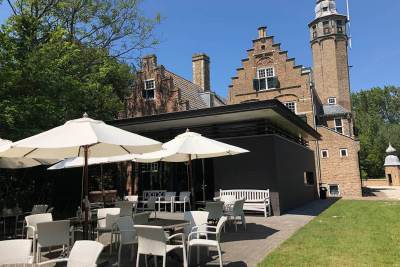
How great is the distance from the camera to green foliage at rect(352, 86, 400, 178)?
5078 cm

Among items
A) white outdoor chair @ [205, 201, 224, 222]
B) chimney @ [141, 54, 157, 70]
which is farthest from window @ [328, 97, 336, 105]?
white outdoor chair @ [205, 201, 224, 222]

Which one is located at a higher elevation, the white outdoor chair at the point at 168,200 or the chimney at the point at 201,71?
the chimney at the point at 201,71

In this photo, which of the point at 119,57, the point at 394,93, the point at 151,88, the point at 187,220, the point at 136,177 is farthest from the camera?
the point at 394,93

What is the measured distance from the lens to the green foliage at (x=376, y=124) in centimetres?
5078

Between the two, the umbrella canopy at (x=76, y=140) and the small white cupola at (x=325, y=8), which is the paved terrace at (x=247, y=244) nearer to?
the umbrella canopy at (x=76, y=140)

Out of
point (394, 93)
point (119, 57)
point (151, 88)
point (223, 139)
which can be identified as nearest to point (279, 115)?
point (223, 139)

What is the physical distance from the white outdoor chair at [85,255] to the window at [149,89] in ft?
59.8

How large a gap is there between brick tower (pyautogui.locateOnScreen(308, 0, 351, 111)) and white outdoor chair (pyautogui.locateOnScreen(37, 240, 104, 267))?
30009mm

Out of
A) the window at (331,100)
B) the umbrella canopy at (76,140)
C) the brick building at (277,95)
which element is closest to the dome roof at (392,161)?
the brick building at (277,95)

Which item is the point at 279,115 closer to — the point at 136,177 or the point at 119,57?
the point at 136,177

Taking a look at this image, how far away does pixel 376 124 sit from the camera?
58062mm

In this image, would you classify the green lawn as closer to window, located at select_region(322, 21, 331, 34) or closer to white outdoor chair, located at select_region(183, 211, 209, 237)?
white outdoor chair, located at select_region(183, 211, 209, 237)

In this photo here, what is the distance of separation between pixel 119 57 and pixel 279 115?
14.7 m

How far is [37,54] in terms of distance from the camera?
13289mm
